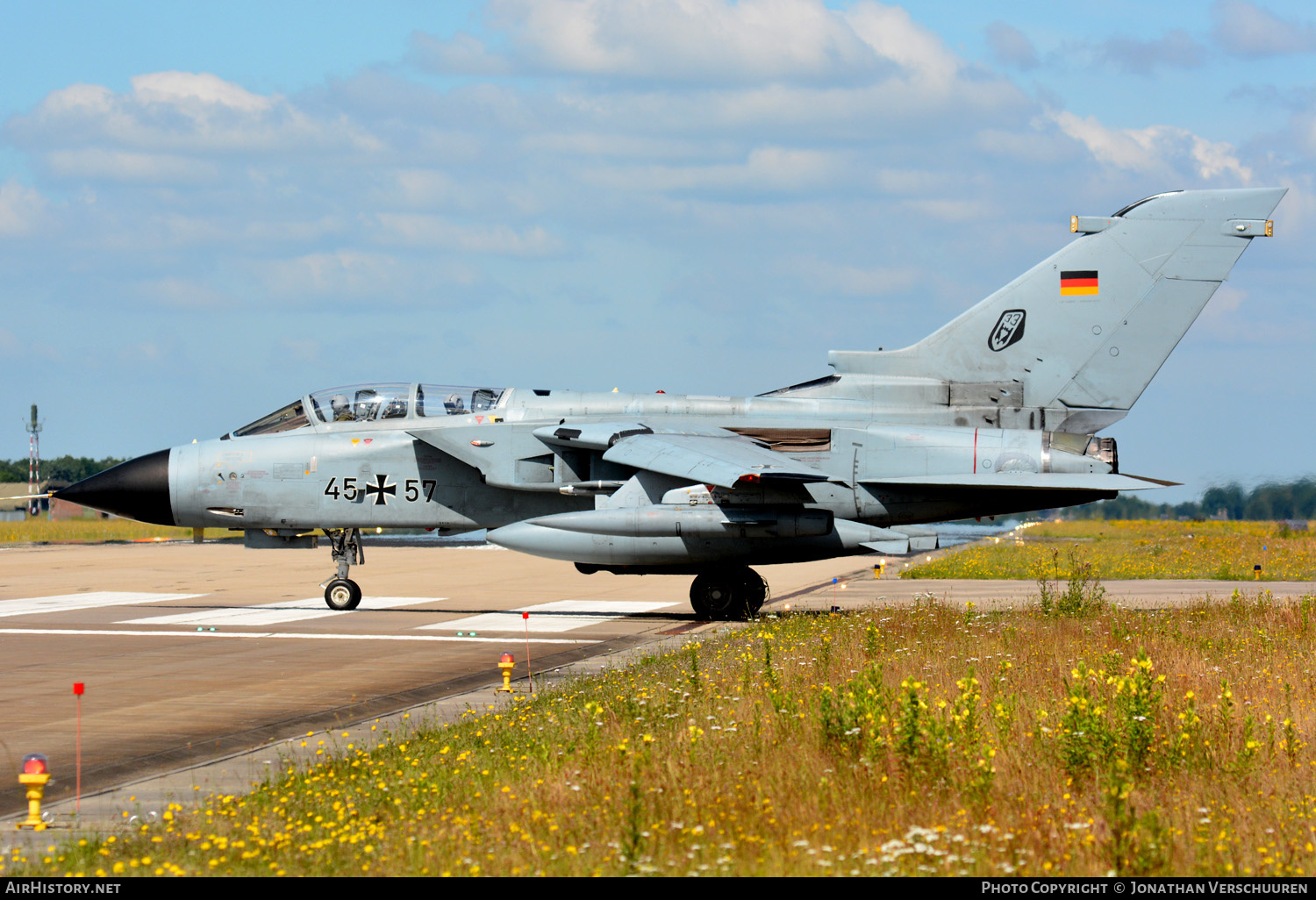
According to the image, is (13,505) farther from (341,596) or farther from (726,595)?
(726,595)

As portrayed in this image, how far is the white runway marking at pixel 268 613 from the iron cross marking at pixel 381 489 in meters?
2.18

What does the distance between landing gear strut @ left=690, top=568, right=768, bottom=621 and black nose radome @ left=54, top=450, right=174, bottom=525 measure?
8.72m

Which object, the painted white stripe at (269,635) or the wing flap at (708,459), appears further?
the painted white stripe at (269,635)

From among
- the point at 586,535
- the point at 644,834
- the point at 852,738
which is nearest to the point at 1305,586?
the point at 586,535

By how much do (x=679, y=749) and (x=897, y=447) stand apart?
37.6 feet

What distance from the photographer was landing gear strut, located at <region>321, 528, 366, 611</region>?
67.6ft

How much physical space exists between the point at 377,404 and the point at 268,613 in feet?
13.6

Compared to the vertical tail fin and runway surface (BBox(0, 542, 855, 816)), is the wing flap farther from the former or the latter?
the vertical tail fin

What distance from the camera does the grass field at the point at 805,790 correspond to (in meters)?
5.70

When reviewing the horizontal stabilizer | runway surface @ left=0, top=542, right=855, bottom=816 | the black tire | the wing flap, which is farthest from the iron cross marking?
the horizontal stabilizer

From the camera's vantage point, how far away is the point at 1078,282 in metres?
18.6

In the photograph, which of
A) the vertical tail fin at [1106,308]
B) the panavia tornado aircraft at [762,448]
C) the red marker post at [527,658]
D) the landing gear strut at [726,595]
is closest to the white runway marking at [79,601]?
the panavia tornado aircraft at [762,448]

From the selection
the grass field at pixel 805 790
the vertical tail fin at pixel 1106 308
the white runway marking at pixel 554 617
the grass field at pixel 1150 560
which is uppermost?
the vertical tail fin at pixel 1106 308

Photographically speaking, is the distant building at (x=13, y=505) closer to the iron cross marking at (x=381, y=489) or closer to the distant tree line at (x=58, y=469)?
the distant tree line at (x=58, y=469)
